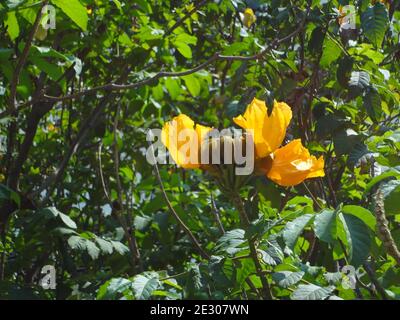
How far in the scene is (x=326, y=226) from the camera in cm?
119

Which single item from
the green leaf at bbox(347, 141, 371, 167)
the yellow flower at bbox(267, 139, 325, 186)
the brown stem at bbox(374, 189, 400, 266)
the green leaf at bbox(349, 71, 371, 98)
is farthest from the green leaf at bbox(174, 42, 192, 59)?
the brown stem at bbox(374, 189, 400, 266)

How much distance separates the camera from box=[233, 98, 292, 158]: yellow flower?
1167mm

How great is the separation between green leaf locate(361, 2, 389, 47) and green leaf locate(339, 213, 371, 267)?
2.63ft

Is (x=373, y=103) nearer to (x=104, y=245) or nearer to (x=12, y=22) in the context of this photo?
(x=104, y=245)

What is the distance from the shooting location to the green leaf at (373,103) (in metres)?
1.91

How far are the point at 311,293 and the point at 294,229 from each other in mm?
108

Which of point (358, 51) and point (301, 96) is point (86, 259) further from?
point (358, 51)

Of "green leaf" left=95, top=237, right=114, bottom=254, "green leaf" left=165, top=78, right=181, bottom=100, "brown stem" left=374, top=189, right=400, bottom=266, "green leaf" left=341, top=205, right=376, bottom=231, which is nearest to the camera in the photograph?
"brown stem" left=374, top=189, right=400, bottom=266

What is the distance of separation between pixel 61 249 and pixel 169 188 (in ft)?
1.58

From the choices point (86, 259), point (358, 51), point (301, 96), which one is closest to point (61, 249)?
point (86, 259)

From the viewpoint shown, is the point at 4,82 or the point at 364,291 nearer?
the point at 364,291

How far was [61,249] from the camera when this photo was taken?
8.05 feet

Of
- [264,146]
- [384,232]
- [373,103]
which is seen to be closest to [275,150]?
[264,146]
